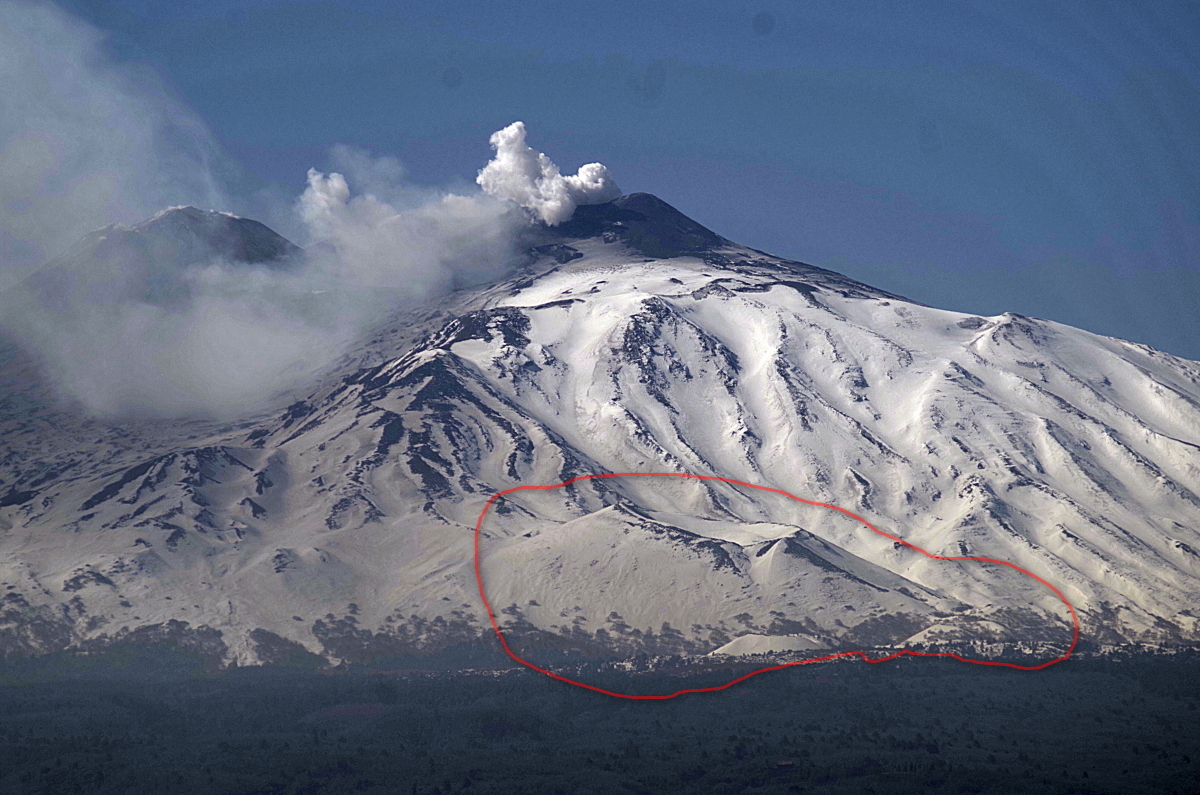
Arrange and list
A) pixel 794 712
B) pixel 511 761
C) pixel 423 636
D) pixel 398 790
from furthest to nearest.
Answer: pixel 423 636, pixel 794 712, pixel 511 761, pixel 398 790

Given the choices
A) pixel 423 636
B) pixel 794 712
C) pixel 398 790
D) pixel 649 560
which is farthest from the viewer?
pixel 649 560

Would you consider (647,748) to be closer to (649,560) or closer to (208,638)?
(649,560)

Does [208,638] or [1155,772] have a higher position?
[208,638]

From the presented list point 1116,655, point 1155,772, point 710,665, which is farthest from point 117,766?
point 1116,655

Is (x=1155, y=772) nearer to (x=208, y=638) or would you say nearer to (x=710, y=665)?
(x=710, y=665)

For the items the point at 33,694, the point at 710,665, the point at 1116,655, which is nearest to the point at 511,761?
the point at 710,665

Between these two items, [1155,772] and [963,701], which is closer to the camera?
[1155,772]
